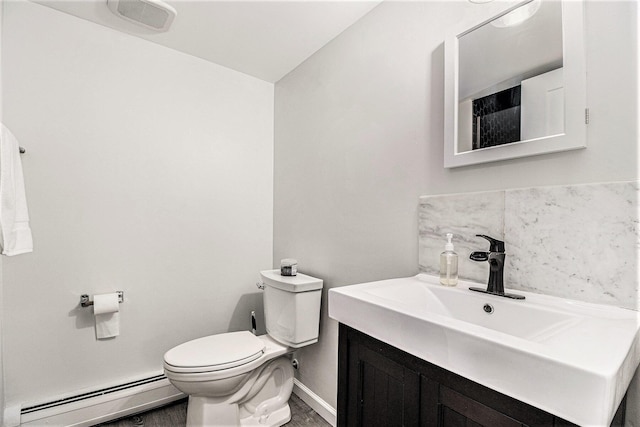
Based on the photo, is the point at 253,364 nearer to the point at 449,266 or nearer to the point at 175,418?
the point at 175,418

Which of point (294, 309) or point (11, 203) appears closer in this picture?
point (11, 203)

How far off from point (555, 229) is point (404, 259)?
0.59 m

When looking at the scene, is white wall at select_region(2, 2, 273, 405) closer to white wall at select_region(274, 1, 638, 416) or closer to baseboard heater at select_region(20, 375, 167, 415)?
baseboard heater at select_region(20, 375, 167, 415)

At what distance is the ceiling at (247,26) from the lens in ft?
5.33

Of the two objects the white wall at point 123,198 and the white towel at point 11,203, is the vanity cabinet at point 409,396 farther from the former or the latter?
the white wall at point 123,198

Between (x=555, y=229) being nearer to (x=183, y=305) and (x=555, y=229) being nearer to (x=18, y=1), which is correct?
(x=183, y=305)

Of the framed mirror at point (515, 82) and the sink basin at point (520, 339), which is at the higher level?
the framed mirror at point (515, 82)

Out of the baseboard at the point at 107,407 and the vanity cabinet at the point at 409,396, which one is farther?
the baseboard at the point at 107,407

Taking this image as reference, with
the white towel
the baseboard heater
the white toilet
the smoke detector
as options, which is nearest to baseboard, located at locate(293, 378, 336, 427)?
the white toilet

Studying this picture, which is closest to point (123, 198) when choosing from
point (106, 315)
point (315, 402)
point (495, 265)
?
point (106, 315)

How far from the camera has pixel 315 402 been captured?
189cm

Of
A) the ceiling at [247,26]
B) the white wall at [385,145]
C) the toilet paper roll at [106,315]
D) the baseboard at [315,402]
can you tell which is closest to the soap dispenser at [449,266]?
the white wall at [385,145]

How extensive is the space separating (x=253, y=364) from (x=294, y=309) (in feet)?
1.12

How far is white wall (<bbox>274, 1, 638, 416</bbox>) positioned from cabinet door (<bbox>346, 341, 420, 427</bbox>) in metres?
0.52
